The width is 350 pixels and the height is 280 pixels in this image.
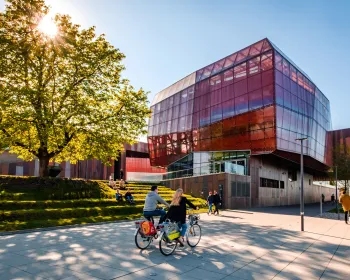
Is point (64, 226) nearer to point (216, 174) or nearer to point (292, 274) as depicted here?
point (292, 274)

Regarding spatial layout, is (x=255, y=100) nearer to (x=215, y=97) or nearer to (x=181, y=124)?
(x=215, y=97)

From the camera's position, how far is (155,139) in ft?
171

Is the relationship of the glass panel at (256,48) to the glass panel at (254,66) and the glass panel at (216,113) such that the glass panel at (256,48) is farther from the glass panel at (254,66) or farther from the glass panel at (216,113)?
the glass panel at (216,113)

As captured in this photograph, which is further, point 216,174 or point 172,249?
point 216,174

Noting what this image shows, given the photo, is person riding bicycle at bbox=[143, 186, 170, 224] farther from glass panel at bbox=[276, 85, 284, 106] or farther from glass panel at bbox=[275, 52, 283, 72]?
glass panel at bbox=[275, 52, 283, 72]

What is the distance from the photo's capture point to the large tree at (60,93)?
1981 centimetres

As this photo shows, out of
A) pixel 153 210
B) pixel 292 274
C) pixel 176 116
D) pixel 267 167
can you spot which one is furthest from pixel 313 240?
pixel 176 116

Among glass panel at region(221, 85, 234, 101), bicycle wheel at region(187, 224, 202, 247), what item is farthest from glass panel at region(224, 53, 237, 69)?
bicycle wheel at region(187, 224, 202, 247)

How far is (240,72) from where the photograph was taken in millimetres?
36000

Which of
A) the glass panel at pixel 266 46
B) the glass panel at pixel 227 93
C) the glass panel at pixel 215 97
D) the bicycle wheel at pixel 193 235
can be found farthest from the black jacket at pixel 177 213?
the glass panel at pixel 215 97

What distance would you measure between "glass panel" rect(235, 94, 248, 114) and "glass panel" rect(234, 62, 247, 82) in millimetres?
2291

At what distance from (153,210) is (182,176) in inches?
1143

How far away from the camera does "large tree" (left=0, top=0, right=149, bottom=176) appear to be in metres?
19.8

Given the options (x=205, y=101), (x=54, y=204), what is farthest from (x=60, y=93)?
(x=205, y=101)
